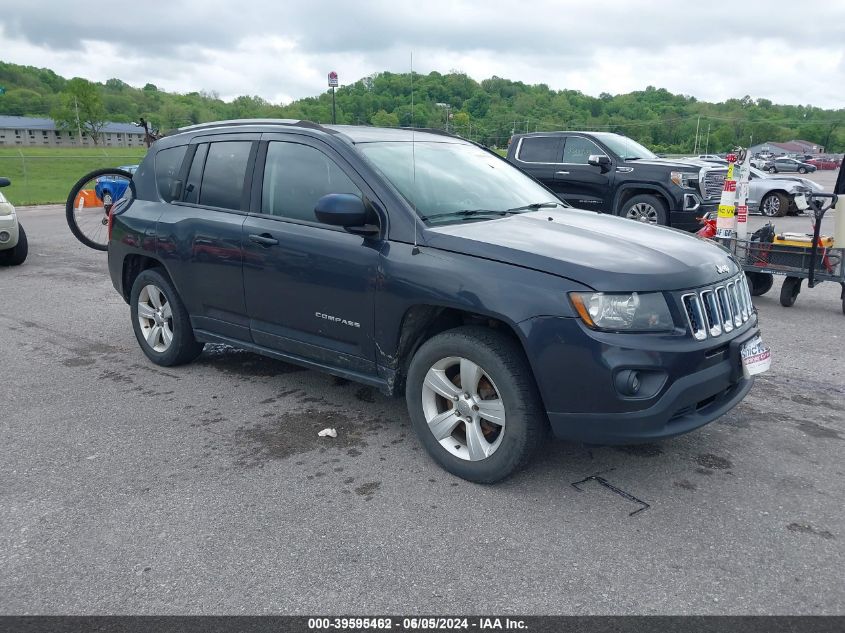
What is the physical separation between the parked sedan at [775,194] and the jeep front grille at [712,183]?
655 centimetres

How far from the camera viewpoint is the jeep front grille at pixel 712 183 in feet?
38.5

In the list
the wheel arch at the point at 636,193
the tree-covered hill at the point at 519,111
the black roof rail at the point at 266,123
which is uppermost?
the tree-covered hill at the point at 519,111

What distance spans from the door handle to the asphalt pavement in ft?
3.63

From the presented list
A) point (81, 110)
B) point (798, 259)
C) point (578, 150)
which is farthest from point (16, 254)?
point (81, 110)

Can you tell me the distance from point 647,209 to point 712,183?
5.11 ft

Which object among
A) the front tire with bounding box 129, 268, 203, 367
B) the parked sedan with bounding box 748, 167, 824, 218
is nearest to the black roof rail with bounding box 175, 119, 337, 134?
the front tire with bounding box 129, 268, 203, 367

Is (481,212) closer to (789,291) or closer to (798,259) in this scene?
(798,259)

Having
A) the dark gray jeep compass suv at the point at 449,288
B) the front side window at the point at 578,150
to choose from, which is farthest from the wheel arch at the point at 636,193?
the dark gray jeep compass suv at the point at 449,288

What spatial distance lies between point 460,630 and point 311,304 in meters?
2.23

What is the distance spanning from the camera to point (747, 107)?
241 ft

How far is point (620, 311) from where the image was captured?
3209 millimetres

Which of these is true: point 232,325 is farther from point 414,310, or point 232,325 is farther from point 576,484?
point 576,484

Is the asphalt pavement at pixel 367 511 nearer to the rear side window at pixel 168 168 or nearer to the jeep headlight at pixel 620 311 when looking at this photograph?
the jeep headlight at pixel 620 311

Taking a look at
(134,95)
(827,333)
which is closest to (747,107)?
(827,333)
